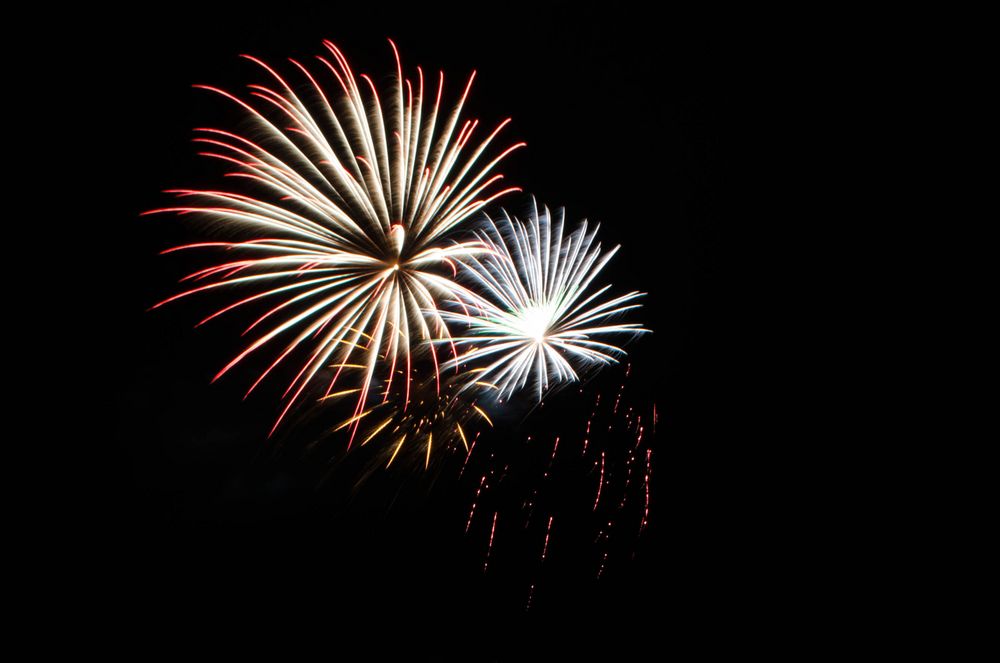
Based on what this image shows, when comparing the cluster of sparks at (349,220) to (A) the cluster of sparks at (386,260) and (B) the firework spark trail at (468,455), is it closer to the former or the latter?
(A) the cluster of sparks at (386,260)

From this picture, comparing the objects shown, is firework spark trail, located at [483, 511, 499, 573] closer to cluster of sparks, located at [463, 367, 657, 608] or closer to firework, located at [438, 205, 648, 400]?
cluster of sparks, located at [463, 367, 657, 608]

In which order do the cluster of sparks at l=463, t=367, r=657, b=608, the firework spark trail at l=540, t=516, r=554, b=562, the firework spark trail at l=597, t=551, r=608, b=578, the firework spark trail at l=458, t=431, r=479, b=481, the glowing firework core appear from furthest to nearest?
the firework spark trail at l=597, t=551, r=608, b=578 < the cluster of sparks at l=463, t=367, r=657, b=608 < the firework spark trail at l=540, t=516, r=554, b=562 < the firework spark trail at l=458, t=431, r=479, b=481 < the glowing firework core

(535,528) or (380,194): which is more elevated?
(380,194)

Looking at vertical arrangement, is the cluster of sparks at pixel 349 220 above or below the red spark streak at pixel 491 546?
above

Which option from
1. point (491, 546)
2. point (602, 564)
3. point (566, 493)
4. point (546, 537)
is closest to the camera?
point (546, 537)

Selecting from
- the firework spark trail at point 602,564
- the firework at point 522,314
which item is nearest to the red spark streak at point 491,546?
the firework spark trail at point 602,564

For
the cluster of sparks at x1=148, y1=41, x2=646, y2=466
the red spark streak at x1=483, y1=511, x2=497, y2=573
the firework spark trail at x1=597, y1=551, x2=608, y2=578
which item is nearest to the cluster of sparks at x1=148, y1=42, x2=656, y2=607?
the cluster of sparks at x1=148, y1=41, x2=646, y2=466

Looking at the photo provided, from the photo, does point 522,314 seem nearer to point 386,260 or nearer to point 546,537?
point 386,260

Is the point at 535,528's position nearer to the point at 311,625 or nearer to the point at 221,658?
the point at 311,625

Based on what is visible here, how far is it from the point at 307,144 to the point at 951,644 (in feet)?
35.9

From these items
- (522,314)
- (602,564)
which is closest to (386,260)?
(522,314)

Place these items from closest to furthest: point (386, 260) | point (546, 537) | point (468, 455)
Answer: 1. point (386, 260)
2. point (468, 455)
3. point (546, 537)

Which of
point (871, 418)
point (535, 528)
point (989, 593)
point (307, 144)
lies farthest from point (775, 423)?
point (307, 144)

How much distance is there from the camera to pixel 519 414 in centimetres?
848
